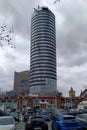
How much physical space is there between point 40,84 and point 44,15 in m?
54.3

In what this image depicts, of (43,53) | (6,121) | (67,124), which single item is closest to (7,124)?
(6,121)

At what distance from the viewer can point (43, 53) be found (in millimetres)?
168875

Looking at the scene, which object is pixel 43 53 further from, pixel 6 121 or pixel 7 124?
pixel 7 124

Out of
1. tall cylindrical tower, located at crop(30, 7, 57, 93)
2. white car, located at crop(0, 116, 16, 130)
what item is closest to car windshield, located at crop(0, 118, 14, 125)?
white car, located at crop(0, 116, 16, 130)

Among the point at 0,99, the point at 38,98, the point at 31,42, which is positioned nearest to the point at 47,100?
the point at 38,98

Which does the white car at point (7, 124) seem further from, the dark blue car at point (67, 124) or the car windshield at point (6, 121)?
the dark blue car at point (67, 124)

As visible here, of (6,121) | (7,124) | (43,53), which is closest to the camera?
(7,124)

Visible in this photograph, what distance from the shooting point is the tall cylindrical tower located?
163 metres

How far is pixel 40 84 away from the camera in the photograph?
16262 cm

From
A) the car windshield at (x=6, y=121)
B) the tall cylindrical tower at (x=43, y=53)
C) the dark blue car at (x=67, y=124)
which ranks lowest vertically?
Answer: the dark blue car at (x=67, y=124)

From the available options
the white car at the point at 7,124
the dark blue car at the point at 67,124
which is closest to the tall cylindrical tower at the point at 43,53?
the dark blue car at the point at 67,124

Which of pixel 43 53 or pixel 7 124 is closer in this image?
pixel 7 124

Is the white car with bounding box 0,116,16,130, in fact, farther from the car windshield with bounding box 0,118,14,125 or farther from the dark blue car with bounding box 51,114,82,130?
the dark blue car with bounding box 51,114,82,130

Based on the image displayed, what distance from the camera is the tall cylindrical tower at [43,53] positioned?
16325 centimetres
